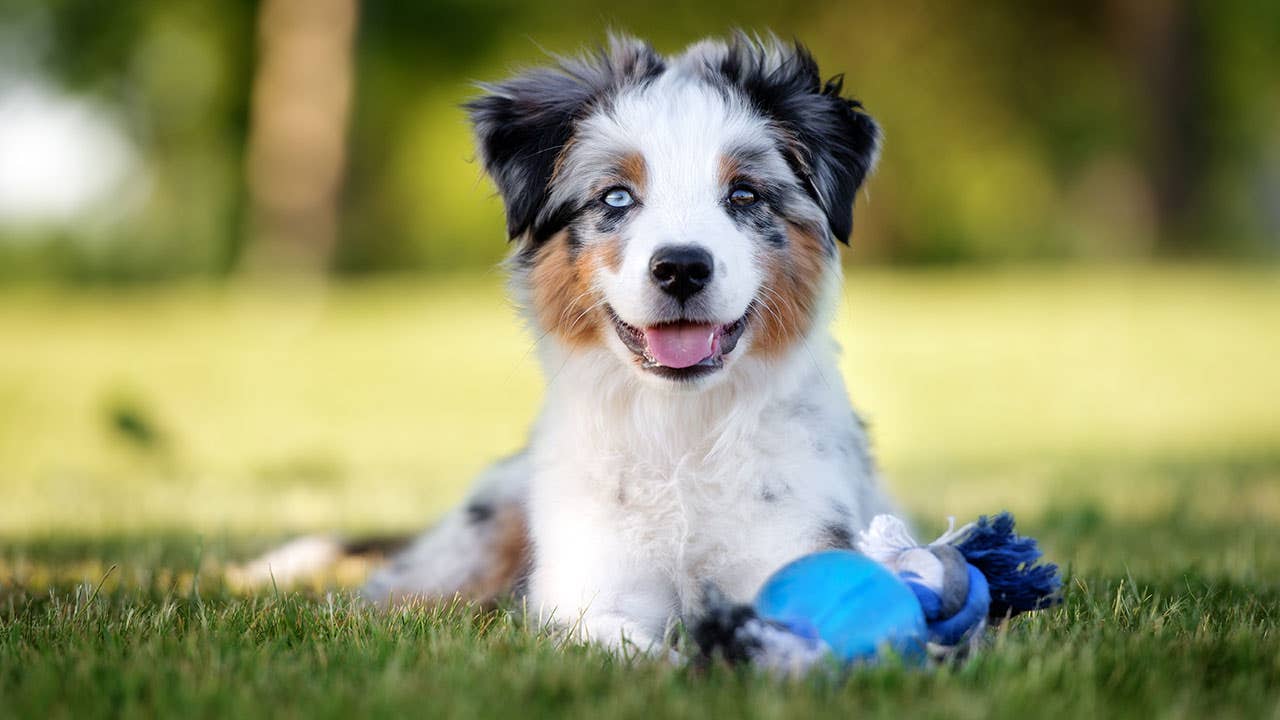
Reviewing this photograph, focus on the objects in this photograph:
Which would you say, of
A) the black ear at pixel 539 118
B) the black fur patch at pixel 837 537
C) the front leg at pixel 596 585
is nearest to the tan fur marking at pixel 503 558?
the front leg at pixel 596 585

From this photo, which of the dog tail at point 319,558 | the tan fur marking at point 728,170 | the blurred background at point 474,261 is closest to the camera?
the tan fur marking at point 728,170

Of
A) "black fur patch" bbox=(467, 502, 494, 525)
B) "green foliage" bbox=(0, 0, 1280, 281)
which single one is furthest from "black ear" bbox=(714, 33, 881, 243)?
"green foliage" bbox=(0, 0, 1280, 281)

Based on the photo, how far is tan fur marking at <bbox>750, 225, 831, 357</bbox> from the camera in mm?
3973

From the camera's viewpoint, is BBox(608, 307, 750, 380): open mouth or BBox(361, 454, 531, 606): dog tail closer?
BBox(608, 307, 750, 380): open mouth

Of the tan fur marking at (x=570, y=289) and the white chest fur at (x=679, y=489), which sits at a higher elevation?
the tan fur marking at (x=570, y=289)

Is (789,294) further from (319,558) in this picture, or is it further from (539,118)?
(319,558)

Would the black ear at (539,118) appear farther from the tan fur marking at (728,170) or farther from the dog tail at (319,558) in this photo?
the dog tail at (319,558)

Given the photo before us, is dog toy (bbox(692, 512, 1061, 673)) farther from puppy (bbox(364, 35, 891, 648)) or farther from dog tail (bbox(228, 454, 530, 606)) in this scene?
dog tail (bbox(228, 454, 530, 606))

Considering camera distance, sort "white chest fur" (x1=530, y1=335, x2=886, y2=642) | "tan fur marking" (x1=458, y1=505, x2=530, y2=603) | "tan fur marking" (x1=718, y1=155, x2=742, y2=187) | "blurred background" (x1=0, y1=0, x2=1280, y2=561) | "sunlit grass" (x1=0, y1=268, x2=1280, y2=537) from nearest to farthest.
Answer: "white chest fur" (x1=530, y1=335, x2=886, y2=642), "tan fur marking" (x1=718, y1=155, x2=742, y2=187), "tan fur marking" (x1=458, y1=505, x2=530, y2=603), "sunlit grass" (x1=0, y1=268, x2=1280, y2=537), "blurred background" (x1=0, y1=0, x2=1280, y2=561)

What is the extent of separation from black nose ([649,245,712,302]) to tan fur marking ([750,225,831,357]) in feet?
1.16

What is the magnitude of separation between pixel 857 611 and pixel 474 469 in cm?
695

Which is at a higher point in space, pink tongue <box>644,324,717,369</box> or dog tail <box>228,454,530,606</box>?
pink tongue <box>644,324,717,369</box>

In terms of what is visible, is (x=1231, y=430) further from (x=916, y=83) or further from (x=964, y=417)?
(x=916, y=83)

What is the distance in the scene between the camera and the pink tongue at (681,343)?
3797mm
